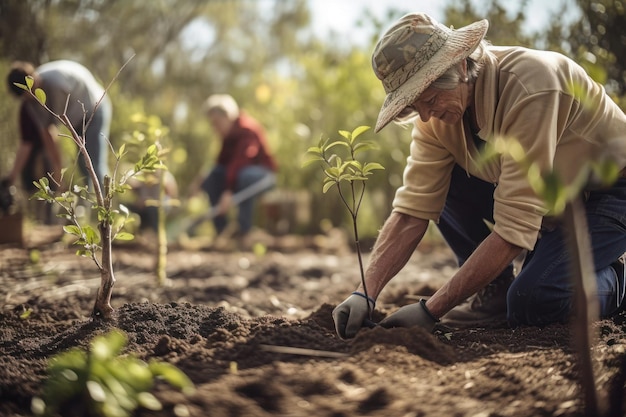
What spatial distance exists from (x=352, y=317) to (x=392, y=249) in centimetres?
38

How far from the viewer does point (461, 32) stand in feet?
7.53

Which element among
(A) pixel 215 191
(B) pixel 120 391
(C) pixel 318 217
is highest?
(B) pixel 120 391

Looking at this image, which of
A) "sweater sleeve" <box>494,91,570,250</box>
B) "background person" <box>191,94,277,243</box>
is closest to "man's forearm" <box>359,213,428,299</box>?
"sweater sleeve" <box>494,91,570,250</box>

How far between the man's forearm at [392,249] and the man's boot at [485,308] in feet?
1.47

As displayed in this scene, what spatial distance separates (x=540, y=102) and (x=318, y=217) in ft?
20.2

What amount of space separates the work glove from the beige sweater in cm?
46

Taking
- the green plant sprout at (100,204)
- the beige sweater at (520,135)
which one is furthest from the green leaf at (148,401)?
the beige sweater at (520,135)

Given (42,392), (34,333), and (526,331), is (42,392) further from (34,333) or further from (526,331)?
(526,331)

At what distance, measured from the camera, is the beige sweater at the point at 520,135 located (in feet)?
7.19

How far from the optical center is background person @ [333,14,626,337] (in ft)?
7.24

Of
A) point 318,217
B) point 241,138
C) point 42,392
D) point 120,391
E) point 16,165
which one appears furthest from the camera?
point 318,217

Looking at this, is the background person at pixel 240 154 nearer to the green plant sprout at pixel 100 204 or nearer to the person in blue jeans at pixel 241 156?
the person in blue jeans at pixel 241 156

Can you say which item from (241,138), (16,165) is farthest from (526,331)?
(241,138)

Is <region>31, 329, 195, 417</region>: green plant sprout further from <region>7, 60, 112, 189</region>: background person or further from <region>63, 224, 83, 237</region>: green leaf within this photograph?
<region>7, 60, 112, 189</region>: background person
